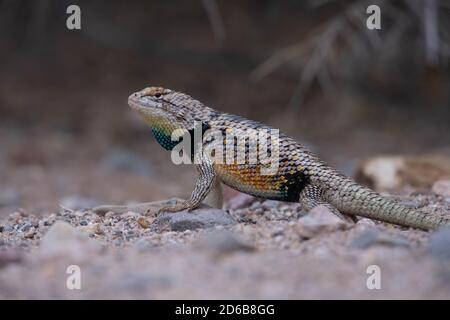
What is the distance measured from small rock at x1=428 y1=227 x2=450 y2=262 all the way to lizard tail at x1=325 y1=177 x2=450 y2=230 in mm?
879

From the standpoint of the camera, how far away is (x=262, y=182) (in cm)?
621

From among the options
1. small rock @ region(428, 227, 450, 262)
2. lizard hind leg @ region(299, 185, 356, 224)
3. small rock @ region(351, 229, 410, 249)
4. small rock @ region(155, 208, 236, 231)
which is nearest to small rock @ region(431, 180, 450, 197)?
lizard hind leg @ region(299, 185, 356, 224)

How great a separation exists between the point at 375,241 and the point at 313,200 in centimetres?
134

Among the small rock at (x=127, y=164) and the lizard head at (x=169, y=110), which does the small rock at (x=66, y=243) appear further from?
the small rock at (x=127, y=164)

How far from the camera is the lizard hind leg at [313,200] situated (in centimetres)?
601

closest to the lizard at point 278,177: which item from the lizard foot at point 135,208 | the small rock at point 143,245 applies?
the lizard foot at point 135,208

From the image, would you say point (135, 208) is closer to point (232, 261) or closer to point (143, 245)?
point (143, 245)

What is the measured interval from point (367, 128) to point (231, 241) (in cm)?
987

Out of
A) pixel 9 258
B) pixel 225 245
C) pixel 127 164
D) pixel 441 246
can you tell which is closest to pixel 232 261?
pixel 225 245

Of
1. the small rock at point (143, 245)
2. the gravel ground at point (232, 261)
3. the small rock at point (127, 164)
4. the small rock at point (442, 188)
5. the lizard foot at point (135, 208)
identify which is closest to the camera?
the gravel ground at point (232, 261)

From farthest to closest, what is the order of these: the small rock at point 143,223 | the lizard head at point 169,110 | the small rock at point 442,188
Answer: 1. the small rock at point 442,188
2. the lizard head at point 169,110
3. the small rock at point 143,223

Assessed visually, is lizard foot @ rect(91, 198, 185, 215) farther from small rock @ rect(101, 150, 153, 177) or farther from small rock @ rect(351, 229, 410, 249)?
small rock @ rect(101, 150, 153, 177)

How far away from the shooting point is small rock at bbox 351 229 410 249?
477 centimetres

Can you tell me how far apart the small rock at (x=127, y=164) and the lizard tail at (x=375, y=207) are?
6.51m
